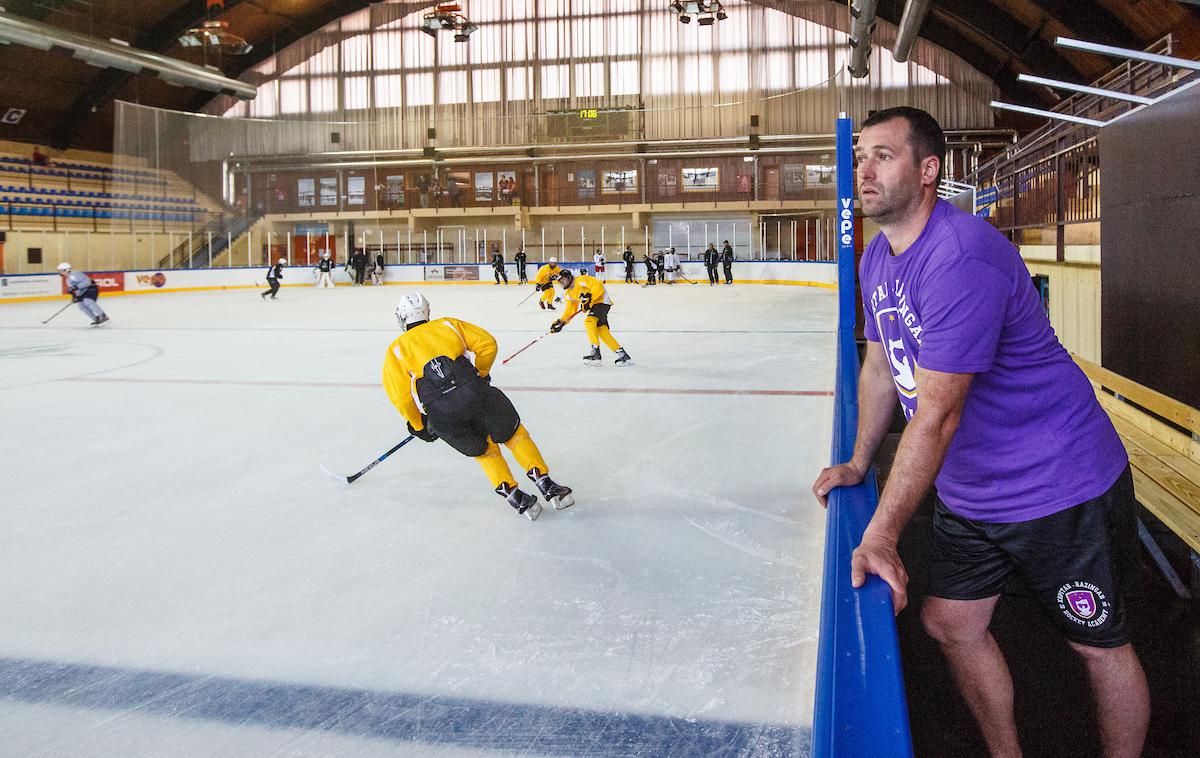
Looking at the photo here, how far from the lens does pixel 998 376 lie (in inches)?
74.8

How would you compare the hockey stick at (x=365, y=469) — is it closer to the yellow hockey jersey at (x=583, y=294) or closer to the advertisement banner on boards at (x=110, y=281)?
the yellow hockey jersey at (x=583, y=294)

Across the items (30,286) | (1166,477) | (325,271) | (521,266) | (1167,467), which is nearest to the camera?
(1166,477)

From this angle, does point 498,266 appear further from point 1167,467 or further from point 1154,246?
point 1167,467

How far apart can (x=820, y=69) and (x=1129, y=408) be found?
1317 inches

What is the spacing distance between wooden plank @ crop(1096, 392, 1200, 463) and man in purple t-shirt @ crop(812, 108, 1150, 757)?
1.82 meters

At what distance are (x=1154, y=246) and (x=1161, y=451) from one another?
1170 mm

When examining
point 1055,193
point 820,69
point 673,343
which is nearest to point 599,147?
point 820,69

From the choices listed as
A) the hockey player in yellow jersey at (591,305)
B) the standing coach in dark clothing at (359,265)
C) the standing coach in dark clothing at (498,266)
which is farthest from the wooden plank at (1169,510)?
the standing coach in dark clothing at (359,265)

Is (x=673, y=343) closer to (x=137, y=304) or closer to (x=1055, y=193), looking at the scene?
(x=1055, y=193)

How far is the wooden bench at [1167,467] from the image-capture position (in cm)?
317

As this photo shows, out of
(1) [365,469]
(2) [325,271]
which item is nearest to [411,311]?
(1) [365,469]

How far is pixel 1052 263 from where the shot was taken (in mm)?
8758

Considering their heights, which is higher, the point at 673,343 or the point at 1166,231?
the point at 1166,231

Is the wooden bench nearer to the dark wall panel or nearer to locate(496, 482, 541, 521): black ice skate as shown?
the dark wall panel
